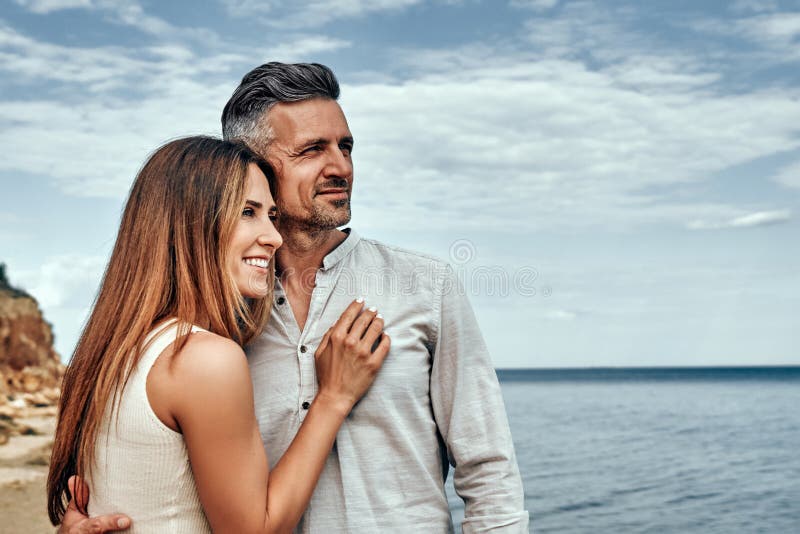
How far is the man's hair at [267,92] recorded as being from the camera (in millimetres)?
2678

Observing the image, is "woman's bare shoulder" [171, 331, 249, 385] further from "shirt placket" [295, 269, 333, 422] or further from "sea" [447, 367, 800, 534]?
"sea" [447, 367, 800, 534]

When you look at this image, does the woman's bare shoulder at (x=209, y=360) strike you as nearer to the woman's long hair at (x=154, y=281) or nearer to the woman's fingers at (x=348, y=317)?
the woman's long hair at (x=154, y=281)

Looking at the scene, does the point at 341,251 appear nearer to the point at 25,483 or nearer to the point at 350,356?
the point at 350,356

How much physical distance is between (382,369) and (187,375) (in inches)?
27.7

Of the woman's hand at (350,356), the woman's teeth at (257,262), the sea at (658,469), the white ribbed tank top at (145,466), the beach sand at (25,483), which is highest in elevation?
the woman's teeth at (257,262)

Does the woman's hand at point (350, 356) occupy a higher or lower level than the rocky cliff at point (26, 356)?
higher

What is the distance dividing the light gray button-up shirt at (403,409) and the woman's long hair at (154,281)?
33 cm

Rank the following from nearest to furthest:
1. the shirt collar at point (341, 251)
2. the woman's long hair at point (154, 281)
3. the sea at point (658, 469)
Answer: the woman's long hair at point (154, 281) < the shirt collar at point (341, 251) < the sea at point (658, 469)

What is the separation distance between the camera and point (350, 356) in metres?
2.34

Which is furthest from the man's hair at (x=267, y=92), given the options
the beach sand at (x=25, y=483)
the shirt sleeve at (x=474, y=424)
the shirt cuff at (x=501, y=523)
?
the beach sand at (x=25, y=483)

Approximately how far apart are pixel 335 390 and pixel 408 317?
352 millimetres

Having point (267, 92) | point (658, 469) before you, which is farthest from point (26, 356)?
point (267, 92)

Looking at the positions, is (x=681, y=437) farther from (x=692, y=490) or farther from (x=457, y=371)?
(x=457, y=371)

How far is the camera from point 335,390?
90.6 inches
